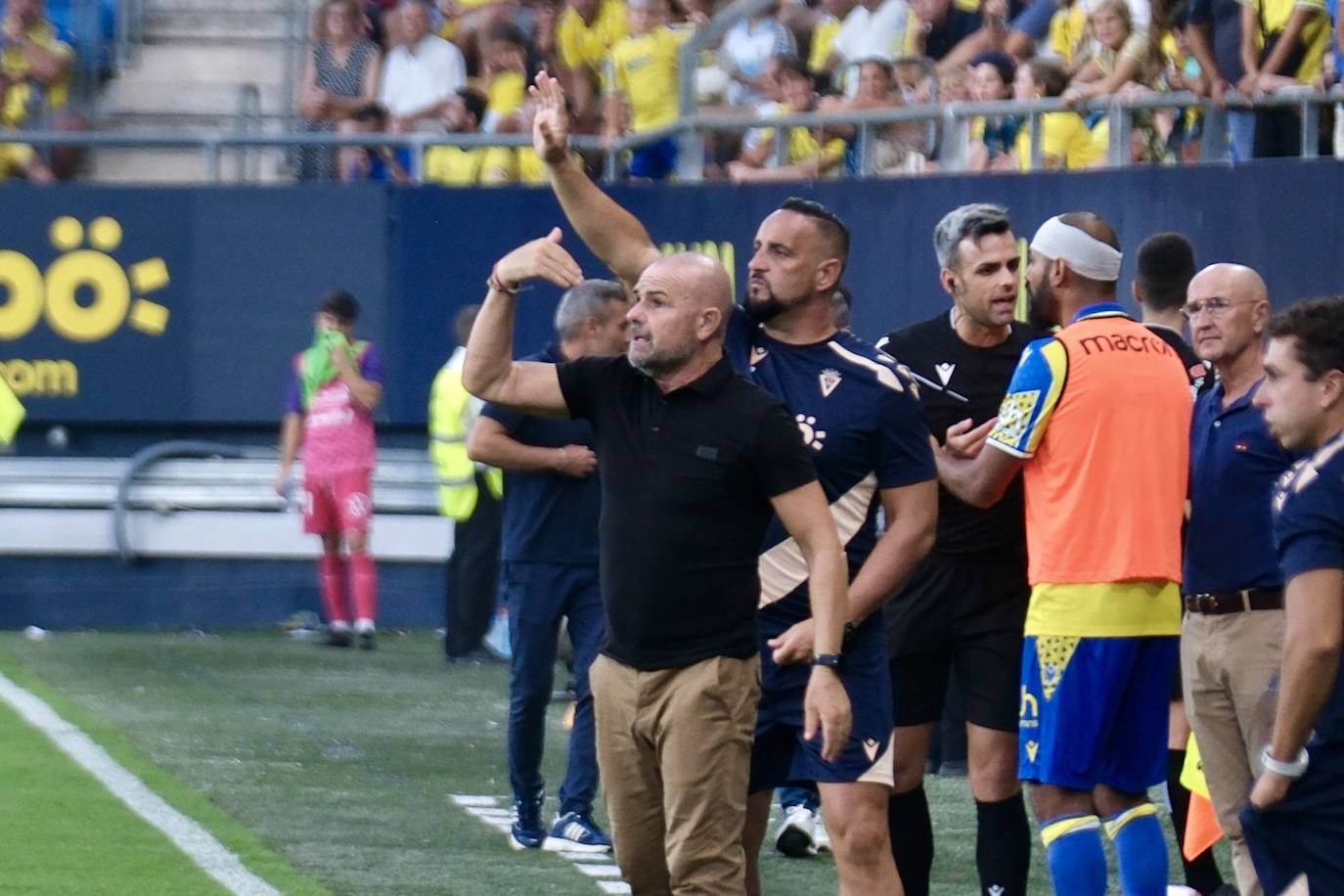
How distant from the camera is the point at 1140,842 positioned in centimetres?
727

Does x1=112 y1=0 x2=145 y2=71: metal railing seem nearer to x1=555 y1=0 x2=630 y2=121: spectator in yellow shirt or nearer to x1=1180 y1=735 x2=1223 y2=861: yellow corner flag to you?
x1=555 y1=0 x2=630 y2=121: spectator in yellow shirt

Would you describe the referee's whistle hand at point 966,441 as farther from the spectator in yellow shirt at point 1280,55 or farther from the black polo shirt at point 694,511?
the spectator in yellow shirt at point 1280,55

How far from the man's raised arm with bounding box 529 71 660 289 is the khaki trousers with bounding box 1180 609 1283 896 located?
1.89 meters

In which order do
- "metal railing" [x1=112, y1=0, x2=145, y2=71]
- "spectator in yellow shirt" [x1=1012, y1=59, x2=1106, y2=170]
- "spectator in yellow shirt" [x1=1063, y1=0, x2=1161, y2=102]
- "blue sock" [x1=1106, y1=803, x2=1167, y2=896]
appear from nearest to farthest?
"blue sock" [x1=1106, y1=803, x2=1167, y2=896], "spectator in yellow shirt" [x1=1063, y1=0, x2=1161, y2=102], "spectator in yellow shirt" [x1=1012, y1=59, x2=1106, y2=170], "metal railing" [x1=112, y1=0, x2=145, y2=71]

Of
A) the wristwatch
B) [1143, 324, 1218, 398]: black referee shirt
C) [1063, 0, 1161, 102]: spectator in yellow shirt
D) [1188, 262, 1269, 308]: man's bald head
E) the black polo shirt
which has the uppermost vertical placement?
[1063, 0, 1161, 102]: spectator in yellow shirt

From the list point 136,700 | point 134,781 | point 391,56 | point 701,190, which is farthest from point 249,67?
point 134,781

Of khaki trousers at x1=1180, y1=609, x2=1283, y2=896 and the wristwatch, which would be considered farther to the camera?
khaki trousers at x1=1180, y1=609, x2=1283, y2=896

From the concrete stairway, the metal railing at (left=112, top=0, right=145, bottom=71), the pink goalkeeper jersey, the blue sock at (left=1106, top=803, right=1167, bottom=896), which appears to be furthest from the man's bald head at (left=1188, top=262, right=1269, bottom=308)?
the metal railing at (left=112, top=0, right=145, bottom=71)

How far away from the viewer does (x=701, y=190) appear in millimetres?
16125

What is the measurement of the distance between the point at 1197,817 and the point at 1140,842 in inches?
37.9

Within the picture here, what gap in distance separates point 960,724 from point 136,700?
4.49m

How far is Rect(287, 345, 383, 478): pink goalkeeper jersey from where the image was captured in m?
16.7

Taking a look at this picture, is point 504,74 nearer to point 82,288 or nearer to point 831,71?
point 82,288

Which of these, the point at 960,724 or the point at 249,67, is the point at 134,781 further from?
the point at 249,67
